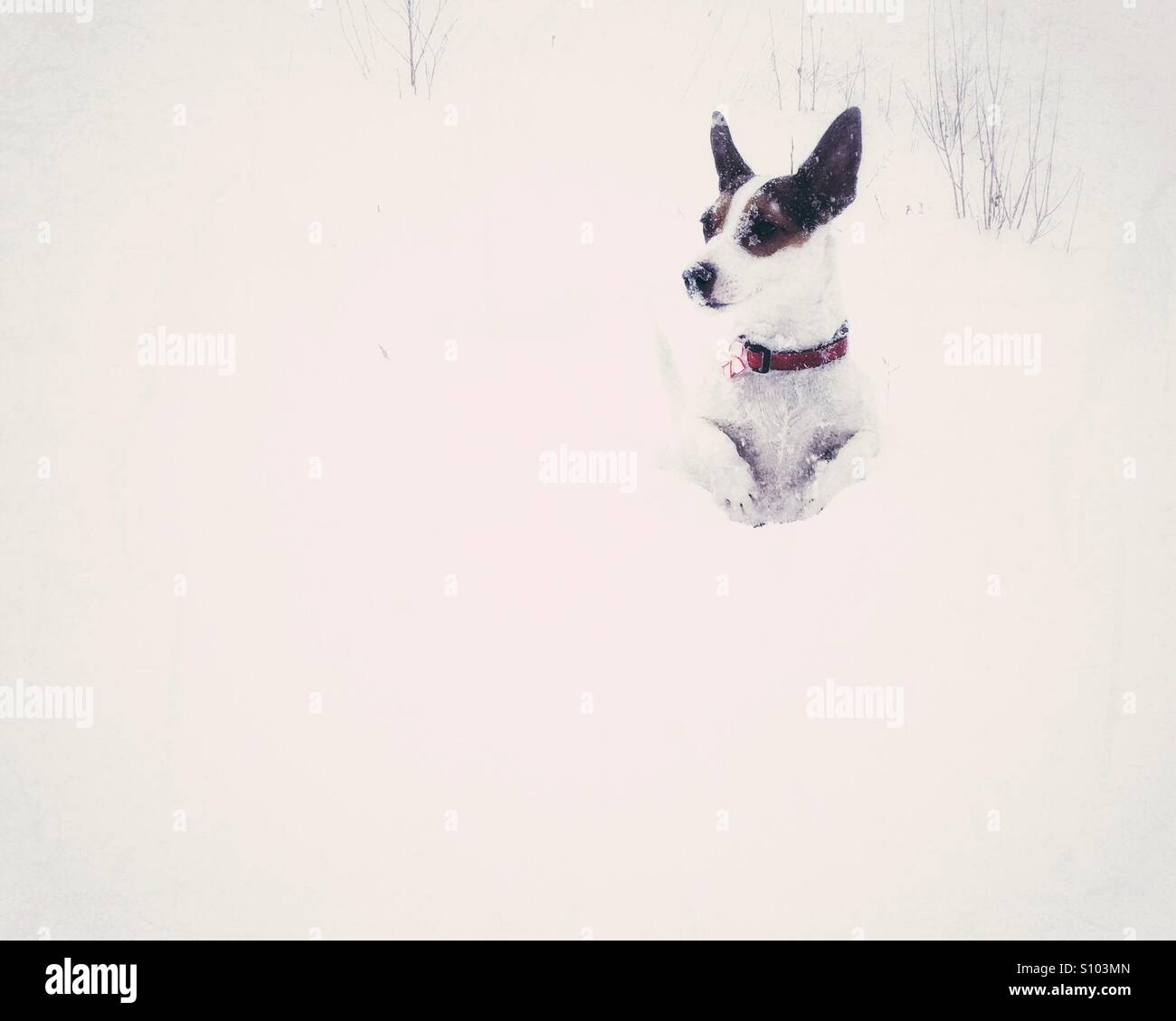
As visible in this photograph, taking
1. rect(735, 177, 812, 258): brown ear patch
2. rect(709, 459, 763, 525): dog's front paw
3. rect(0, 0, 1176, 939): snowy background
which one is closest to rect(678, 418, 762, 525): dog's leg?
rect(709, 459, 763, 525): dog's front paw

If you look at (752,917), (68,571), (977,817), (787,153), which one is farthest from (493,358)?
(977,817)

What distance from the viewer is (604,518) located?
200 centimetres

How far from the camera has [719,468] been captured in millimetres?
1901

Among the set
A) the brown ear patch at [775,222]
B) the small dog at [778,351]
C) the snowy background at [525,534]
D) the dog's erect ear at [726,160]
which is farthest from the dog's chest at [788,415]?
the dog's erect ear at [726,160]

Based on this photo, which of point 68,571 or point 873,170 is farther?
point 68,571

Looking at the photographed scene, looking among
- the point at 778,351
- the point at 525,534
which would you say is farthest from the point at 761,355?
the point at 525,534

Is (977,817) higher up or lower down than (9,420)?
lower down

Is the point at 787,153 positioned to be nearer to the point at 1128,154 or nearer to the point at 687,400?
the point at 687,400

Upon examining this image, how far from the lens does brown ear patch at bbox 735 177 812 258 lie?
178 centimetres

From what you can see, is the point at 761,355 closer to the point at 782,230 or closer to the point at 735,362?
the point at 735,362

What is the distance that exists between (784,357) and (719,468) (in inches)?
11.2

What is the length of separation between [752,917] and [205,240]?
83.0 inches

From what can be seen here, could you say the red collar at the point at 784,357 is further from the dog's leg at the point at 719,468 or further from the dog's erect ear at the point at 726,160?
the dog's erect ear at the point at 726,160

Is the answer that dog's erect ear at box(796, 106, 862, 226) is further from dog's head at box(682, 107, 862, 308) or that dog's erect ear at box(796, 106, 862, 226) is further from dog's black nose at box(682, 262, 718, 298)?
dog's black nose at box(682, 262, 718, 298)
